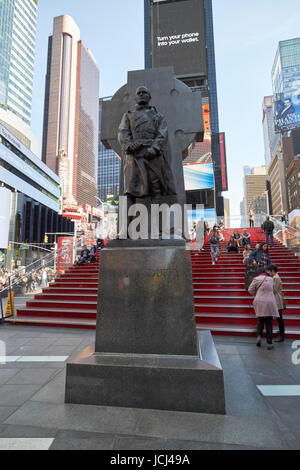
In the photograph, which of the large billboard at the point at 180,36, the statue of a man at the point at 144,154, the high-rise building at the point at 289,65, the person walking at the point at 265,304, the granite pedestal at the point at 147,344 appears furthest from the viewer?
the high-rise building at the point at 289,65

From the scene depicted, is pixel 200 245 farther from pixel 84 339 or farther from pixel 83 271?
pixel 84 339

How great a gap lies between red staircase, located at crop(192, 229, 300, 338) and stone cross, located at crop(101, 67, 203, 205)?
11.8 ft

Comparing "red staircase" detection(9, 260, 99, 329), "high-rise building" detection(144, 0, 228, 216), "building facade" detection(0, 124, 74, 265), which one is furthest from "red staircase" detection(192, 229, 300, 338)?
"high-rise building" detection(144, 0, 228, 216)

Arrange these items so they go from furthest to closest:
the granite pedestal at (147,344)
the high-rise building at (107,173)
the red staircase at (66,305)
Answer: the high-rise building at (107,173) → the red staircase at (66,305) → the granite pedestal at (147,344)

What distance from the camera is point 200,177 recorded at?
146 ft

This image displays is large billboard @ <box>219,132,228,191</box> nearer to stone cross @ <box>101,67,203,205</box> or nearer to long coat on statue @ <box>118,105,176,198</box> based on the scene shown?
stone cross @ <box>101,67,203,205</box>

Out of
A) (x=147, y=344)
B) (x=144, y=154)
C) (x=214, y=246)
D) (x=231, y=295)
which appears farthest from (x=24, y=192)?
(x=147, y=344)

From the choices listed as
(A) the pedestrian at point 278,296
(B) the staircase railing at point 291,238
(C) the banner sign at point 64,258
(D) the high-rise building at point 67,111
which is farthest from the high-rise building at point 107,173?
(A) the pedestrian at point 278,296

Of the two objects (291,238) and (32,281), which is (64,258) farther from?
(291,238)

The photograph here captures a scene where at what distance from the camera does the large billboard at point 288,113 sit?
57.4 metres

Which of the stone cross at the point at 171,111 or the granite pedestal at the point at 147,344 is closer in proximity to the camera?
the granite pedestal at the point at 147,344

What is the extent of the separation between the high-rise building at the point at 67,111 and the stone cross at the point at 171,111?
16079 centimetres

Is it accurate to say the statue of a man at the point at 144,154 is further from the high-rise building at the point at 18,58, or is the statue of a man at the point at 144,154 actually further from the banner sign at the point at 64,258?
the high-rise building at the point at 18,58
